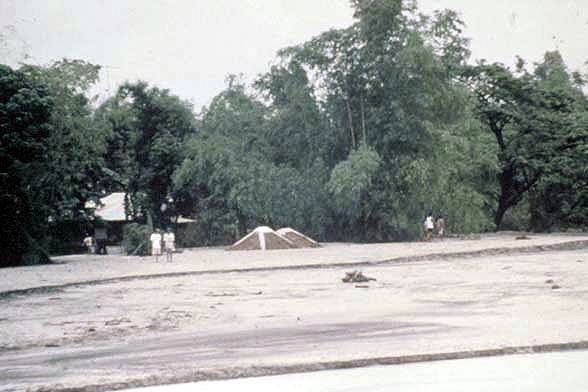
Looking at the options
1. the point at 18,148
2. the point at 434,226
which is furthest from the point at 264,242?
the point at 18,148

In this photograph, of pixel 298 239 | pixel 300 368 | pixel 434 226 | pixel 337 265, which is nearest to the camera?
pixel 300 368

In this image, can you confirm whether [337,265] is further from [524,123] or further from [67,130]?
[524,123]

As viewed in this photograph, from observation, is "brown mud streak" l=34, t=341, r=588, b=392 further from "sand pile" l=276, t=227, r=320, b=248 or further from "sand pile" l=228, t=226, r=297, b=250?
"sand pile" l=276, t=227, r=320, b=248

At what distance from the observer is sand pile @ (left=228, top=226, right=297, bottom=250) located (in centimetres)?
3812

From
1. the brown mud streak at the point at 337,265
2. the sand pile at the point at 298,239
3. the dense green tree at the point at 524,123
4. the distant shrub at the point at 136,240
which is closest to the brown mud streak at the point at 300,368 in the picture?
the brown mud streak at the point at 337,265

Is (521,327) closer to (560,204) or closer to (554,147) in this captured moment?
(554,147)

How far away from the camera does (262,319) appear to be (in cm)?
1213

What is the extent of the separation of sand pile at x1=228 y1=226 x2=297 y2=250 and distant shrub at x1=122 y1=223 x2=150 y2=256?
441cm

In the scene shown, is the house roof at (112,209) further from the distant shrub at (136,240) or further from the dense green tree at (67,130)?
the dense green tree at (67,130)

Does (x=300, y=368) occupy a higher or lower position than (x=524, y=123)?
lower

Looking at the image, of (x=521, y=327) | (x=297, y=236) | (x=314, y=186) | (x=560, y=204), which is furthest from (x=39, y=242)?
(x=560, y=204)

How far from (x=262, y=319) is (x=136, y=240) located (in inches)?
1126

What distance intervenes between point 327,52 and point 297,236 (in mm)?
11820

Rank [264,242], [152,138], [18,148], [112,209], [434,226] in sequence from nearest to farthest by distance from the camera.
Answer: [18,148] → [264,242] → [434,226] → [152,138] → [112,209]
